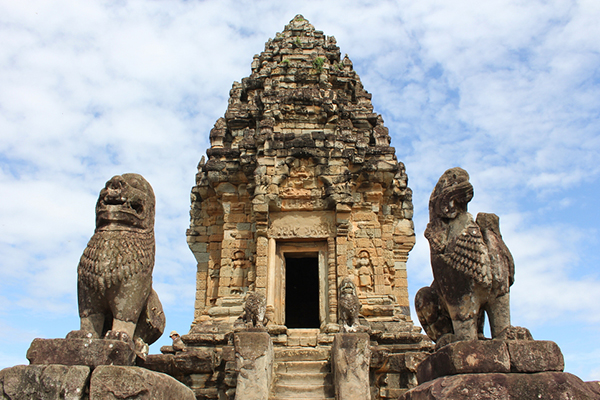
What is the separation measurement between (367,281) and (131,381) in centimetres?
812

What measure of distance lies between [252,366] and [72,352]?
3757 millimetres

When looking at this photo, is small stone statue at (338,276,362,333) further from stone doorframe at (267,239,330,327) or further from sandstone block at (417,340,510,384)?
sandstone block at (417,340,510,384)

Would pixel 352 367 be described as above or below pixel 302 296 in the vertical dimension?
below

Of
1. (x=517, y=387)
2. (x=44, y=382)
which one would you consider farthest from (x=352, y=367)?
(x=44, y=382)

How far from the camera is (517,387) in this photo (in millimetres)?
3648

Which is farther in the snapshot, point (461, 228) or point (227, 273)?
point (227, 273)

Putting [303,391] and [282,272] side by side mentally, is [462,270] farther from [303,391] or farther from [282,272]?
[282,272]

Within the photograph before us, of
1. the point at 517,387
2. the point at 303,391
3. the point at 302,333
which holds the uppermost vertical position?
the point at 302,333

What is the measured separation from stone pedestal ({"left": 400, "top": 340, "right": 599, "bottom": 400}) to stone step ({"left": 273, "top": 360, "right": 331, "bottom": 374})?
493cm

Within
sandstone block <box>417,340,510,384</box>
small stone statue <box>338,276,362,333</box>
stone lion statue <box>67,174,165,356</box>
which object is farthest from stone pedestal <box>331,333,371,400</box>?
sandstone block <box>417,340,510,384</box>

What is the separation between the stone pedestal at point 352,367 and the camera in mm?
7254

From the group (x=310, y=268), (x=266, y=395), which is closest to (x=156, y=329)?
(x=266, y=395)

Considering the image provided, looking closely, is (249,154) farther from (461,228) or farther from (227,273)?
(461,228)

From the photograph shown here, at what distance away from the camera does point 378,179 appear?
12.5 m
